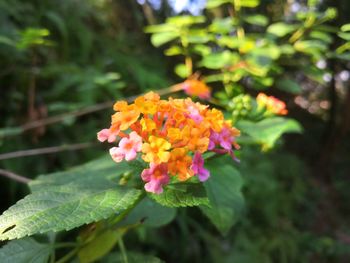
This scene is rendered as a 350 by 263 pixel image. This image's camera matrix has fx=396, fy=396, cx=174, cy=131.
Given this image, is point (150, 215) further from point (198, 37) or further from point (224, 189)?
point (198, 37)

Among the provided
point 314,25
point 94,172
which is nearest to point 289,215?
point 314,25

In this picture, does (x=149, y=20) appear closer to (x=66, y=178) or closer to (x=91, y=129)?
(x=91, y=129)

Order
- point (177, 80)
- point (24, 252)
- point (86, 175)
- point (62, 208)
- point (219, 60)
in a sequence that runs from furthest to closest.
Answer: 1. point (177, 80)
2. point (219, 60)
3. point (86, 175)
4. point (24, 252)
5. point (62, 208)

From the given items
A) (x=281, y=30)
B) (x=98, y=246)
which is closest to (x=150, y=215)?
(x=98, y=246)

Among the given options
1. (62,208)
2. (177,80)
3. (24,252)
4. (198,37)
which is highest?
(198,37)

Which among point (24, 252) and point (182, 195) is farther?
point (24, 252)

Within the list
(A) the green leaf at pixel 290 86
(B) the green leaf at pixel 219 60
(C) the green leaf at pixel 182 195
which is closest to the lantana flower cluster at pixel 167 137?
(C) the green leaf at pixel 182 195

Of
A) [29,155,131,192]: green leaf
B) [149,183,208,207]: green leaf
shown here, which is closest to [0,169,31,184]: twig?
[29,155,131,192]: green leaf

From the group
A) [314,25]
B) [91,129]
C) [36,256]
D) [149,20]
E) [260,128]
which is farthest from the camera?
[149,20]
